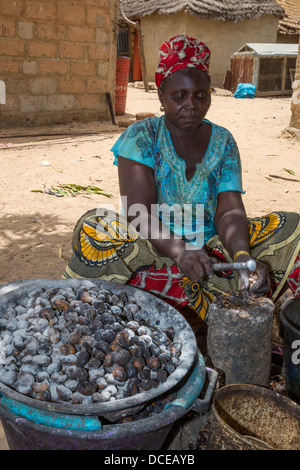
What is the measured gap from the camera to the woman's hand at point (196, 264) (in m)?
1.71

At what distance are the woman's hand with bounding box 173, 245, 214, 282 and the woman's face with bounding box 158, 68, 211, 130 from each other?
0.76 m

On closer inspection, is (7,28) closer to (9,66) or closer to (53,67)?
(9,66)

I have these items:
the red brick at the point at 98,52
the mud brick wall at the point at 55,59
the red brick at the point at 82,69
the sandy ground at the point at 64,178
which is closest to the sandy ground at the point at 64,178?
the sandy ground at the point at 64,178

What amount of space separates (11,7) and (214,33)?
37.2ft

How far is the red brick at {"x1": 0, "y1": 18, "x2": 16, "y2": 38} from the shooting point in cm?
746

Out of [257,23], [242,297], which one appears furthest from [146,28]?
[242,297]

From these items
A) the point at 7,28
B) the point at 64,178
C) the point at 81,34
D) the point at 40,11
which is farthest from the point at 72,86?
the point at 64,178

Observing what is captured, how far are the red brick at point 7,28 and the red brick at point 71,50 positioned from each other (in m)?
0.95

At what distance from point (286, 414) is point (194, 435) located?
0.45 m

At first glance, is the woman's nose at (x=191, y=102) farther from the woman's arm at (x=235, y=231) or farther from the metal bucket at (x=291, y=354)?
the metal bucket at (x=291, y=354)

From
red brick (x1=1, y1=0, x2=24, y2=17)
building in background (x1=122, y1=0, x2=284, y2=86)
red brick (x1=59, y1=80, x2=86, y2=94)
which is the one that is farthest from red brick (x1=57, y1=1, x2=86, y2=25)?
building in background (x1=122, y1=0, x2=284, y2=86)

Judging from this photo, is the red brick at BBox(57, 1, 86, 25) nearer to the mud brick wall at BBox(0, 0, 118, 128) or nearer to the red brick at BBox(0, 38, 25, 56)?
the mud brick wall at BBox(0, 0, 118, 128)

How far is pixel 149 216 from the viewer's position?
2.16m

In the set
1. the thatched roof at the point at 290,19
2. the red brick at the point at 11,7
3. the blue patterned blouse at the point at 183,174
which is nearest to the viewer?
the blue patterned blouse at the point at 183,174
